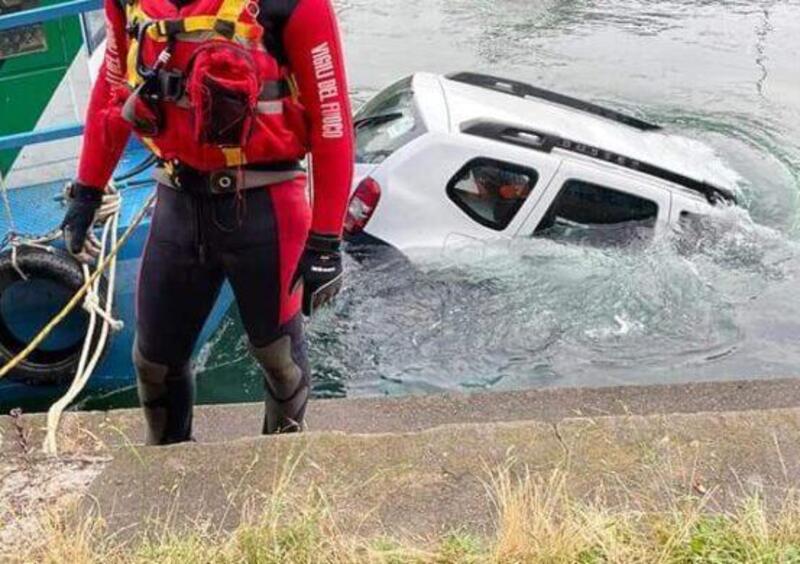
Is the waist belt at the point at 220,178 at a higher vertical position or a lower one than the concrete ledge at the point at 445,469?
higher

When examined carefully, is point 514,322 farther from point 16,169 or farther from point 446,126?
point 16,169

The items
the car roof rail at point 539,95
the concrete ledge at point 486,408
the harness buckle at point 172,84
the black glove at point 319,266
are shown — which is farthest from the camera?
the car roof rail at point 539,95

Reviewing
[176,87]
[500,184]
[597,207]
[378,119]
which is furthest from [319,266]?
[378,119]

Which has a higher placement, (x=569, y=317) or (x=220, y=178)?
(x=220, y=178)

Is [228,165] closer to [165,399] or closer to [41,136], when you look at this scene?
[165,399]

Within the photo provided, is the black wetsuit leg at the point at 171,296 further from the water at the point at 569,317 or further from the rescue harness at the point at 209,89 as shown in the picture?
the water at the point at 569,317

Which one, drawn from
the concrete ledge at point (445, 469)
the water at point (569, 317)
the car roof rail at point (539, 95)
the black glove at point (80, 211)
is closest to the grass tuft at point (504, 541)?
the concrete ledge at point (445, 469)

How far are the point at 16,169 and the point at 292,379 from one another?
3075 mm

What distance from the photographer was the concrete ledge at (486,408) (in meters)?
4.13

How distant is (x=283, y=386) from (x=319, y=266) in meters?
0.61

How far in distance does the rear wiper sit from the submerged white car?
4cm

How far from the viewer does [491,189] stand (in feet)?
19.7

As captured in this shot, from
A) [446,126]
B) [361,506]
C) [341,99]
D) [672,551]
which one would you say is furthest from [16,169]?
[672,551]

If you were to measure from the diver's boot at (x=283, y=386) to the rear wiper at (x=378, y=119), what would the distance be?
313 cm
